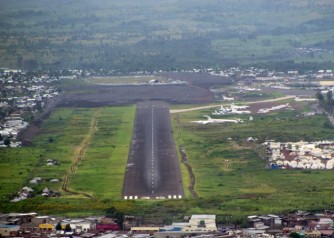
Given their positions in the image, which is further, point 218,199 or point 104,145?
point 104,145

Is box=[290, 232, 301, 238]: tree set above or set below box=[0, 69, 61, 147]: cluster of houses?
below

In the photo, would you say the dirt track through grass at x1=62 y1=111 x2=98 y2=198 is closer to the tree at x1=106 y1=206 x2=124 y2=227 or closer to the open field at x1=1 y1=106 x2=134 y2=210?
the open field at x1=1 y1=106 x2=134 y2=210

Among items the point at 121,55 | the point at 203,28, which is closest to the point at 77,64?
the point at 121,55

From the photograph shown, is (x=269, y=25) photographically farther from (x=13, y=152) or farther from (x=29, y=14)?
(x=13, y=152)

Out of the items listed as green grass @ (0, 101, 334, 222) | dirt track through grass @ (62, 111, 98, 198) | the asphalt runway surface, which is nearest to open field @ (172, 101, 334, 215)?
green grass @ (0, 101, 334, 222)

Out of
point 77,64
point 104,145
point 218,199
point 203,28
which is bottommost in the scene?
point 218,199
